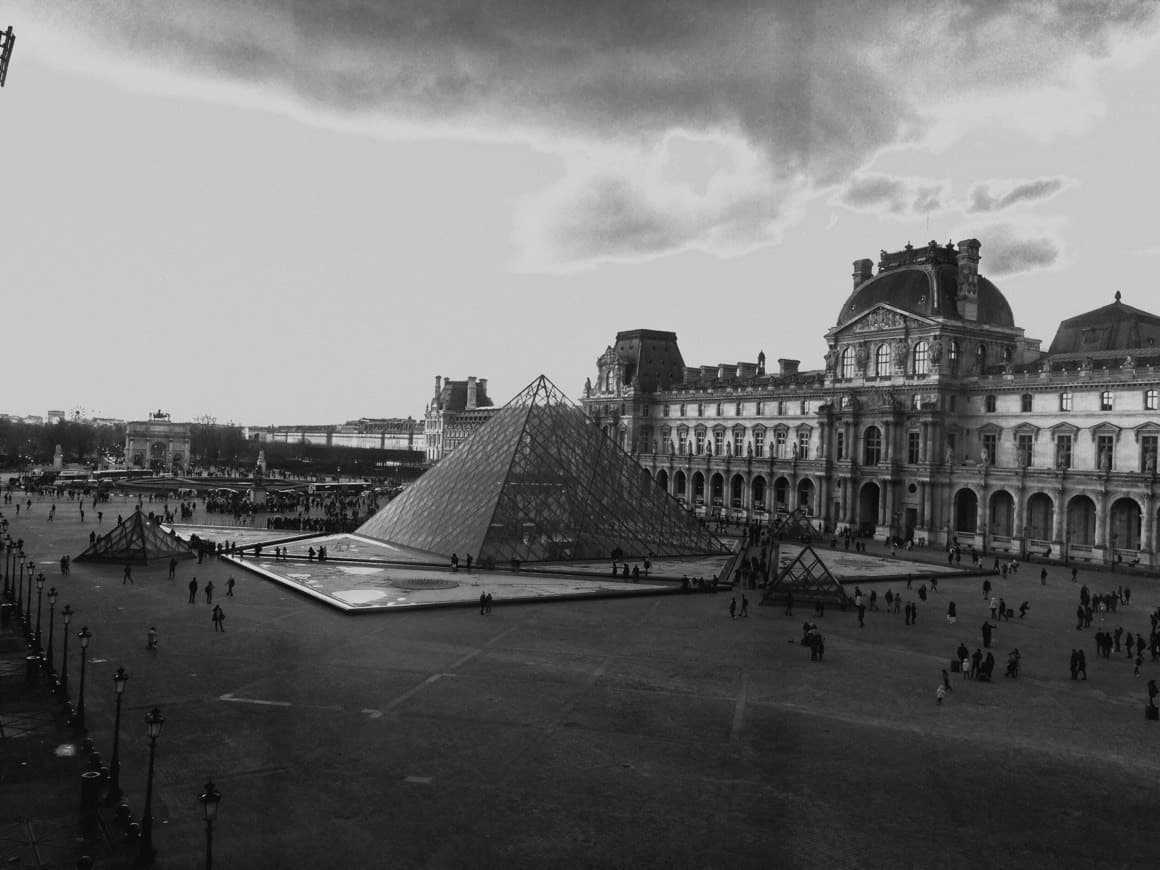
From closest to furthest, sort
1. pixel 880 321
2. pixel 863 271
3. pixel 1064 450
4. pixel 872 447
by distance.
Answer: pixel 1064 450 < pixel 880 321 < pixel 872 447 < pixel 863 271

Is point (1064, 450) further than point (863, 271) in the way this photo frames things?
No

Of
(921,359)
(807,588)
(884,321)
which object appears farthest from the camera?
(884,321)

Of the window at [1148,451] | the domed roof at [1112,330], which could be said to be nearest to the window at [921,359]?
the domed roof at [1112,330]

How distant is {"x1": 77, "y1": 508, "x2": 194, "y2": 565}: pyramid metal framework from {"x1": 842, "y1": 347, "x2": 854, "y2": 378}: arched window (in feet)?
129

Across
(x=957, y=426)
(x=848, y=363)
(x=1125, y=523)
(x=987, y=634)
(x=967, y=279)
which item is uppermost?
(x=967, y=279)

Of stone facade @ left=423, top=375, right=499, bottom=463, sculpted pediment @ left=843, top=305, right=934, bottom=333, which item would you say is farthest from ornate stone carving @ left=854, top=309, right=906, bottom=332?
stone facade @ left=423, top=375, right=499, bottom=463

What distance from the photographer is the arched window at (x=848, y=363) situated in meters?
56.5

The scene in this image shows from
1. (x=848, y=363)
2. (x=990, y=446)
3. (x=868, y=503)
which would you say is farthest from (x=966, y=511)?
(x=848, y=363)

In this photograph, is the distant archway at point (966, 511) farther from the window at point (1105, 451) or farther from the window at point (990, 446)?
the window at point (1105, 451)

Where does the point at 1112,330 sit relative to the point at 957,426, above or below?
above

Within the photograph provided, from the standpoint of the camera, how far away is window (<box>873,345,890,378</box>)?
178 ft

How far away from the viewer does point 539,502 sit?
37.5 meters

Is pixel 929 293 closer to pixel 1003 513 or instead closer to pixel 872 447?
pixel 872 447

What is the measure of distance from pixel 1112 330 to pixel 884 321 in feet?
39.1
